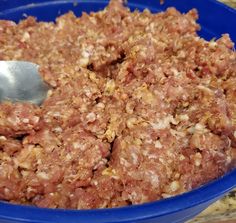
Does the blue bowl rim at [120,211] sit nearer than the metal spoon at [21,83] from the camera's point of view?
Yes

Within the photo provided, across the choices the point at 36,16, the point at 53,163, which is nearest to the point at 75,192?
the point at 53,163

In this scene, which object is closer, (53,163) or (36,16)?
(53,163)

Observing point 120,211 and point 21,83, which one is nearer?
point 120,211

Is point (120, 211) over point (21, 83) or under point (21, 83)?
under

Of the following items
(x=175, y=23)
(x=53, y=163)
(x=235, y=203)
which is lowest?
(x=235, y=203)

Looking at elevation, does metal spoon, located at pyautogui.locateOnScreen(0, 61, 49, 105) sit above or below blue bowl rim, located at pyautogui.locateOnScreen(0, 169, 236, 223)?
above

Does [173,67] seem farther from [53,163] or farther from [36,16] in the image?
[36,16]

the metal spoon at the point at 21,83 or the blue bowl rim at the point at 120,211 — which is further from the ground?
the metal spoon at the point at 21,83

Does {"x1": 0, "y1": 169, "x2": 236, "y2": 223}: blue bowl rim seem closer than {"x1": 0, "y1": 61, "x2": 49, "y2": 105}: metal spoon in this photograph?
Yes
